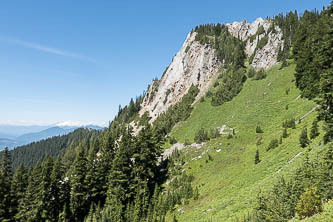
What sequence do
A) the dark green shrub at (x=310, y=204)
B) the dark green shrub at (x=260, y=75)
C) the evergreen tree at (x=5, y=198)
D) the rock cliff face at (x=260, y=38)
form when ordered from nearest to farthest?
1. the dark green shrub at (x=310, y=204)
2. the evergreen tree at (x=5, y=198)
3. the dark green shrub at (x=260, y=75)
4. the rock cliff face at (x=260, y=38)

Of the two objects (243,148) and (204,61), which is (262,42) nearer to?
(204,61)

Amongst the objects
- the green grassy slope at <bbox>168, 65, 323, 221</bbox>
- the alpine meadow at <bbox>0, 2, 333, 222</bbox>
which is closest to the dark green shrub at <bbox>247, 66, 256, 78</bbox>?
the alpine meadow at <bbox>0, 2, 333, 222</bbox>

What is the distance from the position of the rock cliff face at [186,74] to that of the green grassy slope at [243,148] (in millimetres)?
19145

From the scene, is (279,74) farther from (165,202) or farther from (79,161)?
(79,161)

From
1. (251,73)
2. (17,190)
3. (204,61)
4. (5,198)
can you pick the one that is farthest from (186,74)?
(5,198)

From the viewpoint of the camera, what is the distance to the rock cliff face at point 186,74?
87.9 metres

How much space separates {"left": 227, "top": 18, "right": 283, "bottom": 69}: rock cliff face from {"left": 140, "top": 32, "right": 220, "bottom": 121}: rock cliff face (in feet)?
54.8

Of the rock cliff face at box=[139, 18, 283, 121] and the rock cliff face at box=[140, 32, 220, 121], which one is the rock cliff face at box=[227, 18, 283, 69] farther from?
the rock cliff face at box=[140, 32, 220, 121]

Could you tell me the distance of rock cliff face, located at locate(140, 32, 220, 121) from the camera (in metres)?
87.9

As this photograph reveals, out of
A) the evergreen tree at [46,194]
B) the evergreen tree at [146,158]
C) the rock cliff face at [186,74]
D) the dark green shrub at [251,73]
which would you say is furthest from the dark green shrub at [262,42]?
the evergreen tree at [46,194]

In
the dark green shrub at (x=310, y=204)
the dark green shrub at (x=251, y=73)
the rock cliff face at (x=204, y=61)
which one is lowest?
the dark green shrub at (x=310, y=204)

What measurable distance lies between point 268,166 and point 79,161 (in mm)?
36762

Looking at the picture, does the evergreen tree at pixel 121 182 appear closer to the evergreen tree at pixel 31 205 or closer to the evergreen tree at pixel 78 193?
the evergreen tree at pixel 78 193

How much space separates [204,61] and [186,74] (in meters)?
10.3
